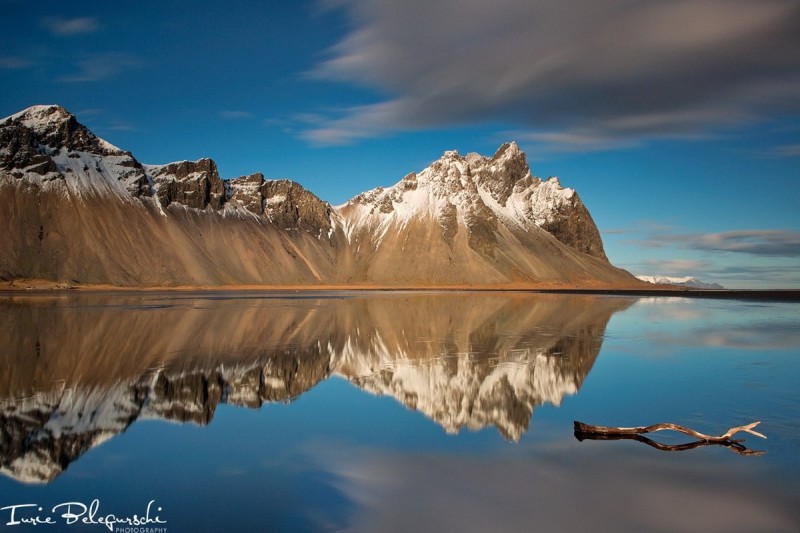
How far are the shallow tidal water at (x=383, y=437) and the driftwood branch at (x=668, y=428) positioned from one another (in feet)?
0.73

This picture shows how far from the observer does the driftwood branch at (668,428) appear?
13930mm

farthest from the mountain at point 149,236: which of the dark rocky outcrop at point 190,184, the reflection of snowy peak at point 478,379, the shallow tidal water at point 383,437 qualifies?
the reflection of snowy peak at point 478,379

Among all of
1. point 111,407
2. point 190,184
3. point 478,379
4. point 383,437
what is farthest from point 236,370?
point 190,184

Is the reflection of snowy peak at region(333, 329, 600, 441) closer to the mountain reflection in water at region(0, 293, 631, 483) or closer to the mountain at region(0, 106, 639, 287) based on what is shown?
the mountain reflection in water at region(0, 293, 631, 483)

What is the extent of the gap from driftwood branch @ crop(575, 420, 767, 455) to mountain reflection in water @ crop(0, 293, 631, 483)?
6.05 ft

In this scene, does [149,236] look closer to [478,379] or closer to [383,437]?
[478,379]

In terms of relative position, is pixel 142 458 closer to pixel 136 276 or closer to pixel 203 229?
pixel 136 276

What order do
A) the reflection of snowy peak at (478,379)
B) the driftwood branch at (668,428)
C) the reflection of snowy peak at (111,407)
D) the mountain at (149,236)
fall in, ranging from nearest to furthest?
the reflection of snowy peak at (111,407)
the driftwood branch at (668,428)
the reflection of snowy peak at (478,379)
the mountain at (149,236)

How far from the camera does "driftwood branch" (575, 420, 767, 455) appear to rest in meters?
13.9

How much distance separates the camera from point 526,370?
2453cm

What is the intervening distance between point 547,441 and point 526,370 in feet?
32.6

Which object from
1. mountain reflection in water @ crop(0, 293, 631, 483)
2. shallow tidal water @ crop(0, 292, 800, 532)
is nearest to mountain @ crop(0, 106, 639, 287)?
mountain reflection in water @ crop(0, 293, 631, 483)

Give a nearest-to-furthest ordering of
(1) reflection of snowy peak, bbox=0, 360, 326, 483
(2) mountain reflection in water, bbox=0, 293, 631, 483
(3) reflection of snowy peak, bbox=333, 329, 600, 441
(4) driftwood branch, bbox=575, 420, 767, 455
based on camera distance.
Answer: (1) reflection of snowy peak, bbox=0, 360, 326, 483
(4) driftwood branch, bbox=575, 420, 767, 455
(2) mountain reflection in water, bbox=0, 293, 631, 483
(3) reflection of snowy peak, bbox=333, 329, 600, 441

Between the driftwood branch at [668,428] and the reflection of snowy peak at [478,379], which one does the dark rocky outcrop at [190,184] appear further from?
the driftwood branch at [668,428]
